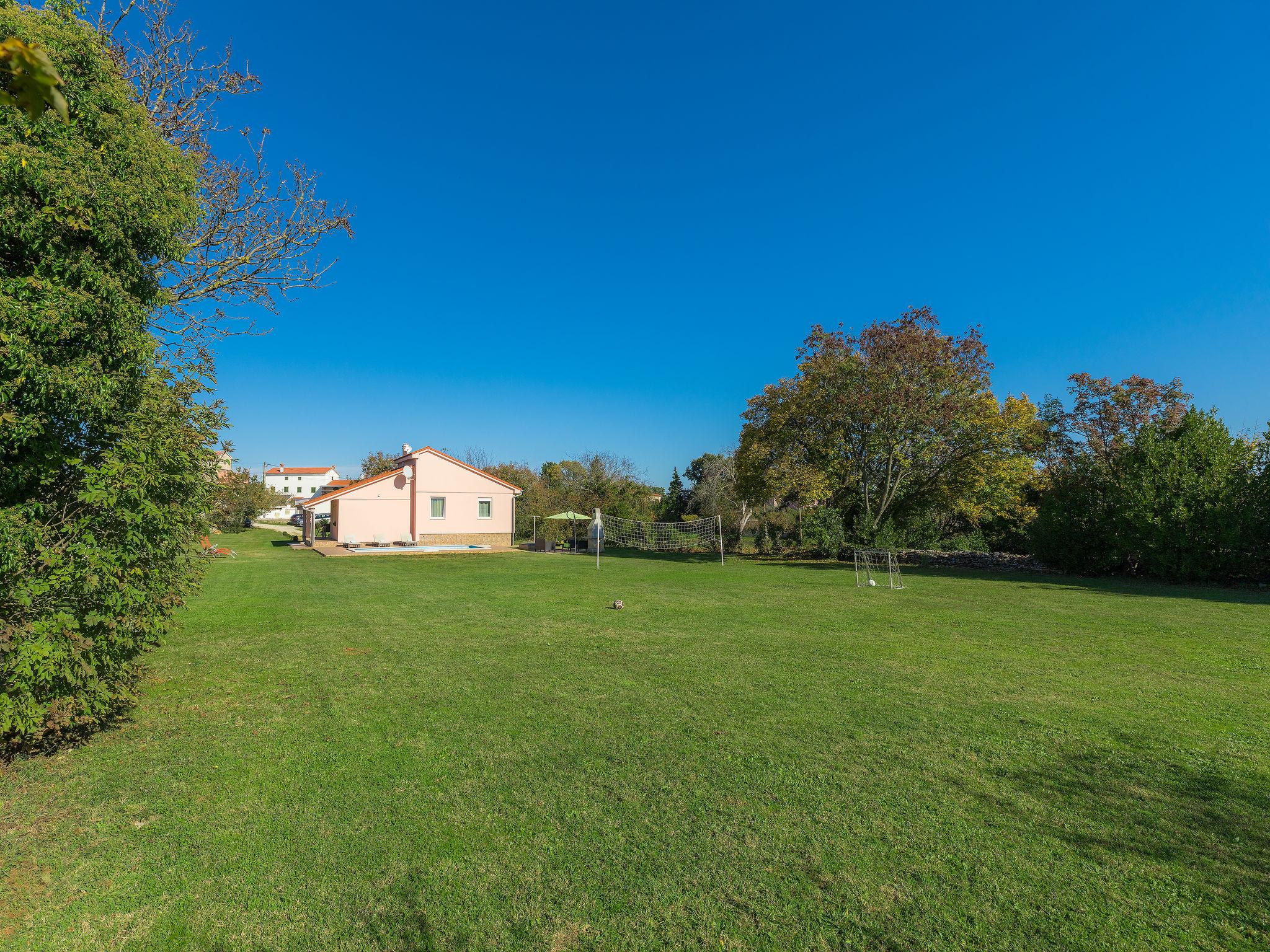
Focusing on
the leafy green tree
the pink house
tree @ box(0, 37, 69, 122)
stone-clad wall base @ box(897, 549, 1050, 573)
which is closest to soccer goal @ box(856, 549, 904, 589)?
stone-clad wall base @ box(897, 549, 1050, 573)

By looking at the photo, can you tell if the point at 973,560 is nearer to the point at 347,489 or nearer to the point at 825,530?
the point at 825,530

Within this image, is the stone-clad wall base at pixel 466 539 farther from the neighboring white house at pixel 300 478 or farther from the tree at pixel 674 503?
the neighboring white house at pixel 300 478

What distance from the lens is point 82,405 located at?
4.46m

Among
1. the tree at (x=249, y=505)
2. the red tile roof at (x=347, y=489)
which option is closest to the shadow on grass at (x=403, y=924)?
the tree at (x=249, y=505)

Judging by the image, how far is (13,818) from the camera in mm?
3869

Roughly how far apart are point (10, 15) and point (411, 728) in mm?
6081

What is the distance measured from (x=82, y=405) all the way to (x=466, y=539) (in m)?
29.6

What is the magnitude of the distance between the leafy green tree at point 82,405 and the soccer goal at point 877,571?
15116 mm

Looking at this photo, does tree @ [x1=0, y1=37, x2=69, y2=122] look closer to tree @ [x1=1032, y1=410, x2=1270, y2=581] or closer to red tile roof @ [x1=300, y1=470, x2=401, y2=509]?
tree @ [x1=1032, y1=410, x2=1270, y2=581]

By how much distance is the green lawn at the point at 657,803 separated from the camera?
9.68ft

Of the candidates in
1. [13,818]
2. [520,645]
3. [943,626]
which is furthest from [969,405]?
[13,818]

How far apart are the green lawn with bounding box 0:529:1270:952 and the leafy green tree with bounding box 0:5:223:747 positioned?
927 mm

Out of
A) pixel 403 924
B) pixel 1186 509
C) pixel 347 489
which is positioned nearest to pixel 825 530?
→ pixel 1186 509

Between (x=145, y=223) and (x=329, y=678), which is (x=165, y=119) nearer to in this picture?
(x=145, y=223)
